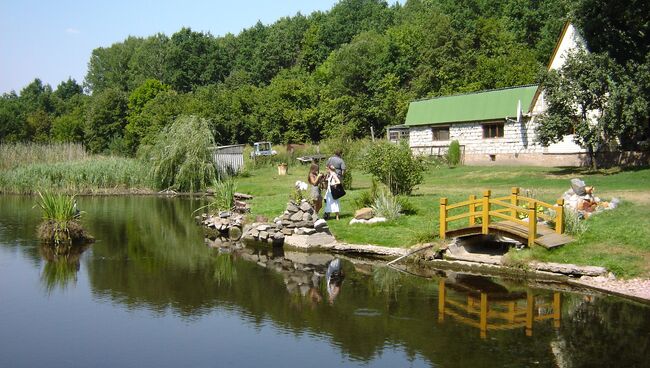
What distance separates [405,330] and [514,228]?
559 centimetres

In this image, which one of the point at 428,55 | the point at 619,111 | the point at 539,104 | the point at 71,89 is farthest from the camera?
the point at 71,89

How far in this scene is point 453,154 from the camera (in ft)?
130

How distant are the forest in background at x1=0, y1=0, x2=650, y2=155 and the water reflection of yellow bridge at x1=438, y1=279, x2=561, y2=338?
68.9ft

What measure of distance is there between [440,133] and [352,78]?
20.6 m

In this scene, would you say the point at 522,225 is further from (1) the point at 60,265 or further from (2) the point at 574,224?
(1) the point at 60,265

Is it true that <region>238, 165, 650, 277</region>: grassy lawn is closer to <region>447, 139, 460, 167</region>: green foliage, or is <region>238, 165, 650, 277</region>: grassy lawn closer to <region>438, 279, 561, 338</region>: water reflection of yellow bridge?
<region>438, 279, 561, 338</region>: water reflection of yellow bridge

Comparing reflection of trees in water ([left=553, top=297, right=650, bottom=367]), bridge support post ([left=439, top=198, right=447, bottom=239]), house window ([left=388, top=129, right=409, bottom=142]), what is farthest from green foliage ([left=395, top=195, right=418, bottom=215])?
house window ([left=388, top=129, right=409, bottom=142])

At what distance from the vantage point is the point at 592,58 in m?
29.5

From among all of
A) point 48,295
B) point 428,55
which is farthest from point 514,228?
point 428,55

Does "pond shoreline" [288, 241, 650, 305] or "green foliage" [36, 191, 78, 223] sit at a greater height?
"green foliage" [36, 191, 78, 223]

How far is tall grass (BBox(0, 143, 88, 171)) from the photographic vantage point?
41.3 meters

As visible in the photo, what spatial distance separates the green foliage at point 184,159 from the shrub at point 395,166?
51.8 feet

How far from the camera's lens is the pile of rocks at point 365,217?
19.7 m

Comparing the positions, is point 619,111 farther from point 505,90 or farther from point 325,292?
point 325,292
